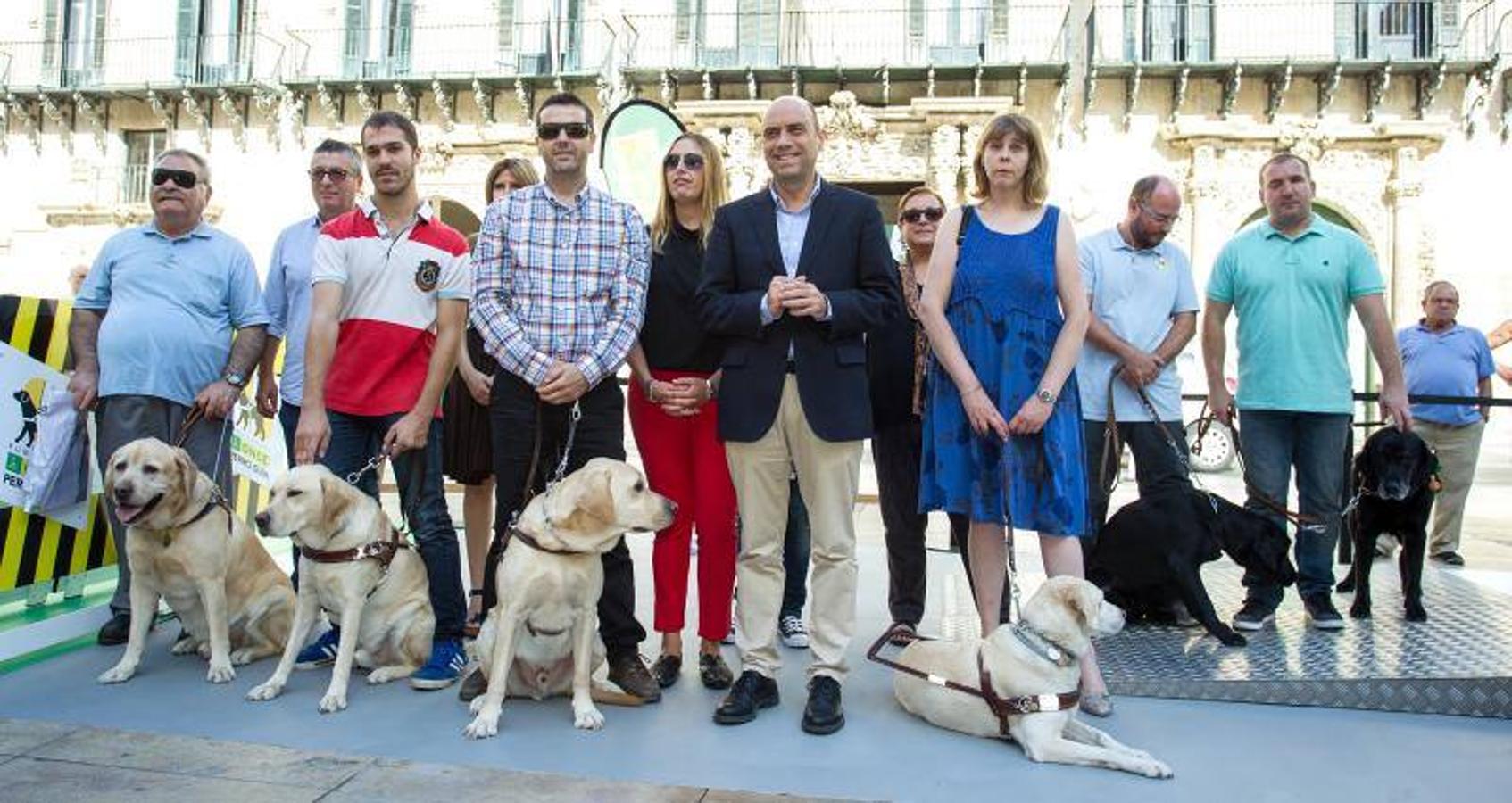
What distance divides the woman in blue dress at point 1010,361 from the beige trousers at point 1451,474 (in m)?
4.88

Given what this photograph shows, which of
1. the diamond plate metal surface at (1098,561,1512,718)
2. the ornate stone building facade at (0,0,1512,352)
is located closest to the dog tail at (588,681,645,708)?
the diamond plate metal surface at (1098,561,1512,718)

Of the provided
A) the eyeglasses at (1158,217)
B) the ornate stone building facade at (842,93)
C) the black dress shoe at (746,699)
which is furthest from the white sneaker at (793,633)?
the ornate stone building facade at (842,93)

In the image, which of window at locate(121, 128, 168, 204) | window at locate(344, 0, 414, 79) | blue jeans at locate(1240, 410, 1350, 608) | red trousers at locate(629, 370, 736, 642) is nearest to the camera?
red trousers at locate(629, 370, 736, 642)

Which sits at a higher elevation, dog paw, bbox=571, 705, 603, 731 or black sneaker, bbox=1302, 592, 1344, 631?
black sneaker, bbox=1302, 592, 1344, 631

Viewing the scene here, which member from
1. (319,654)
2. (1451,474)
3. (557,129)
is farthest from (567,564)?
(1451,474)

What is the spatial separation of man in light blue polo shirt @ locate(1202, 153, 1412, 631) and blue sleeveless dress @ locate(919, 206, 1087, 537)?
1399mm

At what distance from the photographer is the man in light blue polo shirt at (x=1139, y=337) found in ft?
15.2

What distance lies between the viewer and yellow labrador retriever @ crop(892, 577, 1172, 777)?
312cm

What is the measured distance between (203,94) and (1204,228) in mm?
17610

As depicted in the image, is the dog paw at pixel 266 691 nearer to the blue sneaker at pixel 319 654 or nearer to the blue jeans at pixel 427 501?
the blue sneaker at pixel 319 654

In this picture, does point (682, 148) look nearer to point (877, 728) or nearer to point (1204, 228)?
point (877, 728)

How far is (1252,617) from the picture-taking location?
4547 millimetres

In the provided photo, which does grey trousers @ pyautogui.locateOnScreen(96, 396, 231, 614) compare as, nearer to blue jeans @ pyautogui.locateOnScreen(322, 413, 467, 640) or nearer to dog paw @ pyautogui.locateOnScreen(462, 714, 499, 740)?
blue jeans @ pyautogui.locateOnScreen(322, 413, 467, 640)

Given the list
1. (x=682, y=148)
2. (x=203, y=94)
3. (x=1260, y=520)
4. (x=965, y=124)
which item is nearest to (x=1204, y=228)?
(x=965, y=124)
